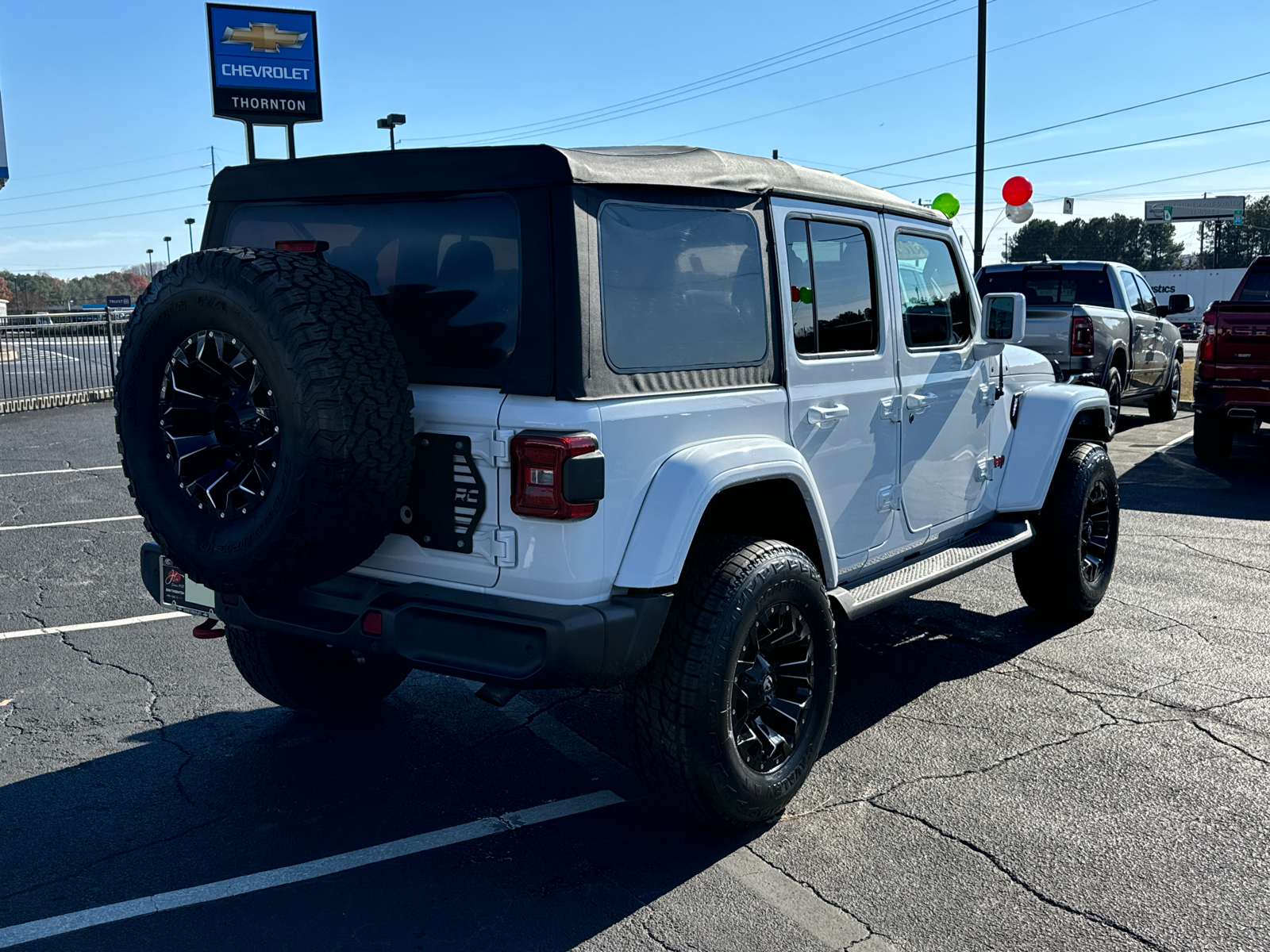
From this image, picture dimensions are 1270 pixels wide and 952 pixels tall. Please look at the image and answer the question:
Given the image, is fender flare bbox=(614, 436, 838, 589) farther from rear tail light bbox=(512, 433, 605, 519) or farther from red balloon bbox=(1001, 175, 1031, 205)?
red balloon bbox=(1001, 175, 1031, 205)

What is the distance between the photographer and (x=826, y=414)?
3959mm

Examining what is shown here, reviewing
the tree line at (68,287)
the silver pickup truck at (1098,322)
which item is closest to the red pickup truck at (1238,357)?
the silver pickup truck at (1098,322)

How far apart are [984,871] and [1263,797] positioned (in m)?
1.21

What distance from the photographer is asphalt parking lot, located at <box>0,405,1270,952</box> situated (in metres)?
3.01

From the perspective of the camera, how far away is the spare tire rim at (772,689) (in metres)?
3.51

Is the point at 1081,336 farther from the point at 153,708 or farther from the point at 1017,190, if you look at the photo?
the point at 153,708

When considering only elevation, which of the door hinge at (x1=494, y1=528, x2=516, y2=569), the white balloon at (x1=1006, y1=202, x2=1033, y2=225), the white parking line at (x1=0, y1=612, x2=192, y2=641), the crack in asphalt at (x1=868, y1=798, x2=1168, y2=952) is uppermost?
the white balloon at (x1=1006, y1=202, x2=1033, y2=225)

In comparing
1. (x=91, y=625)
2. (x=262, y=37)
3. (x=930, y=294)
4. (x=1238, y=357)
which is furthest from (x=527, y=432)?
(x=262, y=37)

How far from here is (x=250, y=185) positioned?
3.87 metres

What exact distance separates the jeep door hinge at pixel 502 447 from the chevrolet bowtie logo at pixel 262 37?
30.6 meters

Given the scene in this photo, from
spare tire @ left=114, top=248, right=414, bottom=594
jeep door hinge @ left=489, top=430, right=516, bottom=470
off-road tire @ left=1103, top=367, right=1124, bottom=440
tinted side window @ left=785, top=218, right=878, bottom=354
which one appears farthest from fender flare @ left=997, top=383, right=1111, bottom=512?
off-road tire @ left=1103, top=367, right=1124, bottom=440

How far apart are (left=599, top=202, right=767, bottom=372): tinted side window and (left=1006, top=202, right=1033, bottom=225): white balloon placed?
14.3m

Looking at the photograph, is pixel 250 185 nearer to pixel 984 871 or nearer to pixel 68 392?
pixel 984 871

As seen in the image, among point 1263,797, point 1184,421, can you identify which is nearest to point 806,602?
point 1263,797
